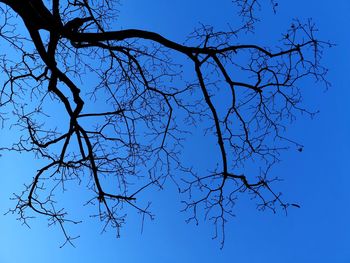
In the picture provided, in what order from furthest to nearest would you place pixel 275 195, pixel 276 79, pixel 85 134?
1. pixel 85 134
2. pixel 276 79
3. pixel 275 195

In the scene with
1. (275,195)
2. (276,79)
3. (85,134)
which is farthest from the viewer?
(85,134)

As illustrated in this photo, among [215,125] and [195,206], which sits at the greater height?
[215,125]

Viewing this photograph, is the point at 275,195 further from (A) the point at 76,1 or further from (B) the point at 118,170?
(A) the point at 76,1

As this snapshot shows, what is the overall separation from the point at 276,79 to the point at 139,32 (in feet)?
7.23

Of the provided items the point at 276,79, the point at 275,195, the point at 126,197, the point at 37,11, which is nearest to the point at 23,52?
the point at 37,11

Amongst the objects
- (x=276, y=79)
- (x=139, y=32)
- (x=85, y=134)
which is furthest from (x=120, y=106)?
(x=276, y=79)

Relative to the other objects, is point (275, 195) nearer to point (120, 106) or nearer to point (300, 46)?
point (300, 46)

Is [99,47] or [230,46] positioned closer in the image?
[230,46]

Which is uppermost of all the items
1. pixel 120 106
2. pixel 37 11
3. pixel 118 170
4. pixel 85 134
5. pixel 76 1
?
pixel 76 1

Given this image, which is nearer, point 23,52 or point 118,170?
point 118,170

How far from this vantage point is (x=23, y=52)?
21.5 ft

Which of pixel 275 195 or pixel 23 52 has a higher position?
pixel 23 52

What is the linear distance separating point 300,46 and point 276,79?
0.60 m

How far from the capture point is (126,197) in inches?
225
